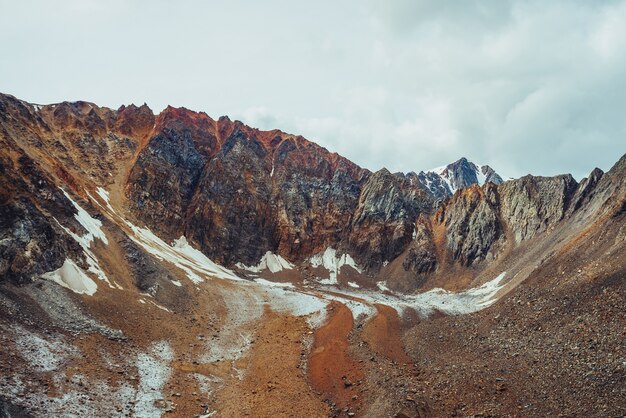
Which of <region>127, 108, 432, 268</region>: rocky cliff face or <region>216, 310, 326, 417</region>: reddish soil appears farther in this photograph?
<region>127, 108, 432, 268</region>: rocky cliff face

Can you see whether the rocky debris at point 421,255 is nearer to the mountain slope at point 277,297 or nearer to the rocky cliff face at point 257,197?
the mountain slope at point 277,297

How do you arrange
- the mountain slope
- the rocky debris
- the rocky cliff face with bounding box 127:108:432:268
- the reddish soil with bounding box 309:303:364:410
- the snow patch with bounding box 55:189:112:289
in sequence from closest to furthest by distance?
the mountain slope < the reddish soil with bounding box 309:303:364:410 < the snow patch with bounding box 55:189:112:289 < the rocky debris < the rocky cliff face with bounding box 127:108:432:268

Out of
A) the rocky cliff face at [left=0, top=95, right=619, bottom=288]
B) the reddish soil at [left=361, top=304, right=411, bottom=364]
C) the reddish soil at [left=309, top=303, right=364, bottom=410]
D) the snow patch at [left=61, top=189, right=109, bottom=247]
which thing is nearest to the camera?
the reddish soil at [left=309, top=303, right=364, bottom=410]

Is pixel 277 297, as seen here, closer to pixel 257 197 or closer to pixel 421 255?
pixel 421 255

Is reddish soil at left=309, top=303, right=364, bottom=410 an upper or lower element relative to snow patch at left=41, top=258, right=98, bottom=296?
lower

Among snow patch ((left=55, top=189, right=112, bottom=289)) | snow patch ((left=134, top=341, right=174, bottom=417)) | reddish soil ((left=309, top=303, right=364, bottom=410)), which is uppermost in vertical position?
snow patch ((left=55, top=189, right=112, bottom=289))

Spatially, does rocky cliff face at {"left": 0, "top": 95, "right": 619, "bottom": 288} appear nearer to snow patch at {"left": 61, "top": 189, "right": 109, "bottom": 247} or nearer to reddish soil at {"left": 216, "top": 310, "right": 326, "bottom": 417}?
snow patch at {"left": 61, "top": 189, "right": 109, "bottom": 247}

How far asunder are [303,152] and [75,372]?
113m

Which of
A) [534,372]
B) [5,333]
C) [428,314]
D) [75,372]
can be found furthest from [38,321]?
[428,314]

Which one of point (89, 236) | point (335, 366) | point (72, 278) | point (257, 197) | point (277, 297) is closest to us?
point (335, 366)

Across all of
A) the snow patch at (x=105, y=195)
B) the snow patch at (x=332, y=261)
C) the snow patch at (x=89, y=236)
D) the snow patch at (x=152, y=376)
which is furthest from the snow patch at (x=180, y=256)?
the snow patch at (x=152, y=376)

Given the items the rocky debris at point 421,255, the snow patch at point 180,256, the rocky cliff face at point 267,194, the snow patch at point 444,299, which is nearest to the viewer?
the snow patch at point 444,299

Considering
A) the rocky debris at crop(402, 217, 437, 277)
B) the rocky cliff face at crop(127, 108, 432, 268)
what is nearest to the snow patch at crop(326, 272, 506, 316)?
the rocky debris at crop(402, 217, 437, 277)

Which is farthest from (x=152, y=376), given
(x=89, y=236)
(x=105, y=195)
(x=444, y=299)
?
(x=105, y=195)
